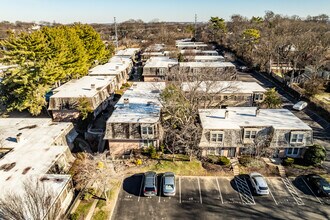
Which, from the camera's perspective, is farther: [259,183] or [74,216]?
[259,183]

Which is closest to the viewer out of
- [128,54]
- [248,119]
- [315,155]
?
[315,155]

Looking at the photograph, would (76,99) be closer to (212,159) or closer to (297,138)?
(212,159)

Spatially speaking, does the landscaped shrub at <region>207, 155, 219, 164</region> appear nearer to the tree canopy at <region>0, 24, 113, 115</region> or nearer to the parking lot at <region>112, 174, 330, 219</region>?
the parking lot at <region>112, 174, 330, 219</region>

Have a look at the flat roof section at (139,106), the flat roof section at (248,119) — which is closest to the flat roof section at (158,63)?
the flat roof section at (139,106)

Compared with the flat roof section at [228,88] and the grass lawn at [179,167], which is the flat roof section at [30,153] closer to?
the grass lawn at [179,167]

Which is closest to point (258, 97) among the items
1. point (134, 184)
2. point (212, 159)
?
point (212, 159)

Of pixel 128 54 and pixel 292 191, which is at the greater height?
pixel 128 54

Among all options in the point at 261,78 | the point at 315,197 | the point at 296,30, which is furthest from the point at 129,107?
the point at 296,30
